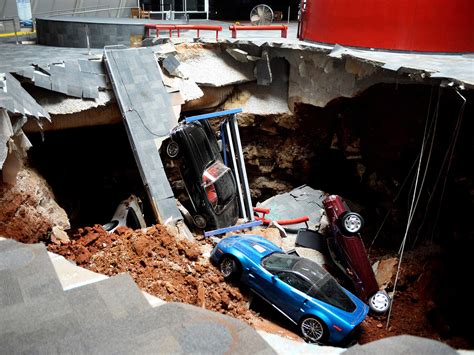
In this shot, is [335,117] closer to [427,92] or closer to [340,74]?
[340,74]

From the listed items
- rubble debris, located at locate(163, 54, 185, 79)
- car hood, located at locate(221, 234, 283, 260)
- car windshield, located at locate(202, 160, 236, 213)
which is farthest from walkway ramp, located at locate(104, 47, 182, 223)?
car hood, located at locate(221, 234, 283, 260)

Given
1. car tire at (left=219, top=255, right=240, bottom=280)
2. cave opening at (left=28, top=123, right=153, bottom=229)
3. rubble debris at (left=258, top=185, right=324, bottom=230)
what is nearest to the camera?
car tire at (left=219, top=255, right=240, bottom=280)

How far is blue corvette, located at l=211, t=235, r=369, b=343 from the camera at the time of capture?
20.0 feet

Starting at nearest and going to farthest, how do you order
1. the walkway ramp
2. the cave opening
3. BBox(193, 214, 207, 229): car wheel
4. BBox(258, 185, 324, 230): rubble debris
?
1. the walkway ramp
2. BBox(193, 214, 207, 229): car wheel
3. the cave opening
4. BBox(258, 185, 324, 230): rubble debris

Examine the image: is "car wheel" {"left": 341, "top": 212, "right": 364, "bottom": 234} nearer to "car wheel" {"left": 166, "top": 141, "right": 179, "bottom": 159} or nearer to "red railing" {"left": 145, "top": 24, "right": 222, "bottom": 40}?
"car wheel" {"left": 166, "top": 141, "right": 179, "bottom": 159}

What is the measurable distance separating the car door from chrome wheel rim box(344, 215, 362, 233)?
173 cm

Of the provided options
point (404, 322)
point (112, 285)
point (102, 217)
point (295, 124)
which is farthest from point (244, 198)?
point (112, 285)

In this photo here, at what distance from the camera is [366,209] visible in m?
9.94

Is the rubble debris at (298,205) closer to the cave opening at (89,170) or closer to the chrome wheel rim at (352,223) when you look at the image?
the chrome wheel rim at (352,223)

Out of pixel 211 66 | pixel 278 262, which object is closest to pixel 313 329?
pixel 278 262

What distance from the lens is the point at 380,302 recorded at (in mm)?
7207

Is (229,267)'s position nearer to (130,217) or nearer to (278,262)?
(278,262)

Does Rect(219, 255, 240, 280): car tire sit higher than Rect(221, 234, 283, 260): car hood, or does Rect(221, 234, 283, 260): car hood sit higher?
Rect(221, 234, 283, 260): car hood

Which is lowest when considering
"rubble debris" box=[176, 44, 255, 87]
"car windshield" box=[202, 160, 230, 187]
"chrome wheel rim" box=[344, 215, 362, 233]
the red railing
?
"chrome wheel rim" box=[344, 215, 362, 233]
